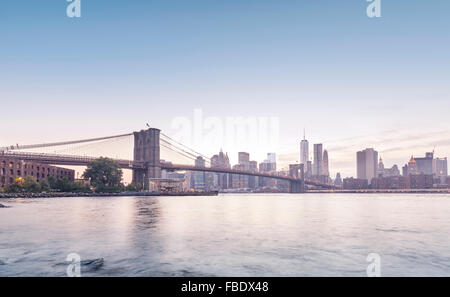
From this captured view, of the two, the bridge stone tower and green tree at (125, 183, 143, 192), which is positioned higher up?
the bridge stone tower

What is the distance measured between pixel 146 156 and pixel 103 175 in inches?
816

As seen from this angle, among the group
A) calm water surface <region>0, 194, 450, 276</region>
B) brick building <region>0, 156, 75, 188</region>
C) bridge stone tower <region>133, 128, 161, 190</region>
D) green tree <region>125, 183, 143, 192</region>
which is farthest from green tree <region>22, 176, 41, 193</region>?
calm water surface <region>0, 194, 450, 276</region>

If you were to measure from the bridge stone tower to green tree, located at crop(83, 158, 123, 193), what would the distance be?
1359cm

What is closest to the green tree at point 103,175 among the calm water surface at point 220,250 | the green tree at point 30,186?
the green tree at point 30,186

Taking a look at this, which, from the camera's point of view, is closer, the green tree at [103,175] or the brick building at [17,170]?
the brick building at [17,170]

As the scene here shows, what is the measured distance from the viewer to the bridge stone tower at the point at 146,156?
137 metres

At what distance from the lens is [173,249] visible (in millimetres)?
18141

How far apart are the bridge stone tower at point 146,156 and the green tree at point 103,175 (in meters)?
13.6

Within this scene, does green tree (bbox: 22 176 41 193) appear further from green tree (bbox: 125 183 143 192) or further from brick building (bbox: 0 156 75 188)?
green tree (bbox: 125 183 143 192)

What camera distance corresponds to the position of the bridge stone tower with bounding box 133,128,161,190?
13662cm

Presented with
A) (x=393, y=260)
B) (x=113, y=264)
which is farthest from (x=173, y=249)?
(x=393, y=260)

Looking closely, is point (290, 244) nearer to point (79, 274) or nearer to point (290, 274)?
point (290, 274)

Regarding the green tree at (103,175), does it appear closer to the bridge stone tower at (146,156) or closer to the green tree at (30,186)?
the bridge stone tower at (146,156)
